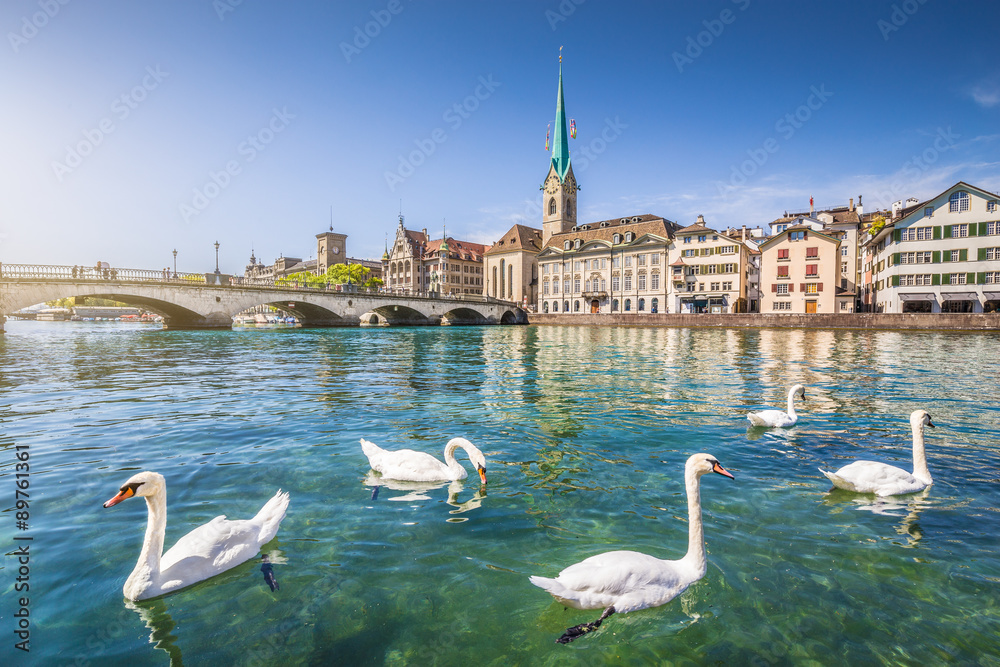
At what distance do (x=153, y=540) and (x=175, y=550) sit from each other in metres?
0.26

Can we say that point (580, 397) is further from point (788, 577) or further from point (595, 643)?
point (595, 643)

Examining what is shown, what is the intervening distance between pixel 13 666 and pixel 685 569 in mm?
4879

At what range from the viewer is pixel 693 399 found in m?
12.8

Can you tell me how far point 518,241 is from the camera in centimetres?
10650

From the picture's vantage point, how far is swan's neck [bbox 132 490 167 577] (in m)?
3.84

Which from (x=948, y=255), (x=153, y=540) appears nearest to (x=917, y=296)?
(x=948, y=255)

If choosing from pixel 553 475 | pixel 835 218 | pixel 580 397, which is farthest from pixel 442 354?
pixel 835 218

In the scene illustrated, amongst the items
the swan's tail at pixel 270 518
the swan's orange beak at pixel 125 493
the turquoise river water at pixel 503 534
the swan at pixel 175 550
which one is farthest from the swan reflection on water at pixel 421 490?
the swan's orange beak at pixel 125 493

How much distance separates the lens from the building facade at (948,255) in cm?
4644

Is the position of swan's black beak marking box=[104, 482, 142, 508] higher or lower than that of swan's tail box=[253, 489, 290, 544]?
higher

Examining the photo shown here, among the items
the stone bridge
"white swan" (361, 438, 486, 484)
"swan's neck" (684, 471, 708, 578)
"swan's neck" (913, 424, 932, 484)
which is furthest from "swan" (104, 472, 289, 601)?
the stone bridge

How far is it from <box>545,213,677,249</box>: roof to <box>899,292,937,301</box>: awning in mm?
33305

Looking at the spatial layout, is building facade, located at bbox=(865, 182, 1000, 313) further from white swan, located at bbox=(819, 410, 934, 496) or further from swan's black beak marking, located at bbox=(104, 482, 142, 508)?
swan's black beak marking, located at bbox=(104, 482, 142, 508)

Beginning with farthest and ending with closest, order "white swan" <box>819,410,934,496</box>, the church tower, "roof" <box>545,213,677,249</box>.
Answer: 1. the church tower
2. "roof" <box>545,213,677,249</box>
3. "white swan" <box>819,410,934,496</box>
